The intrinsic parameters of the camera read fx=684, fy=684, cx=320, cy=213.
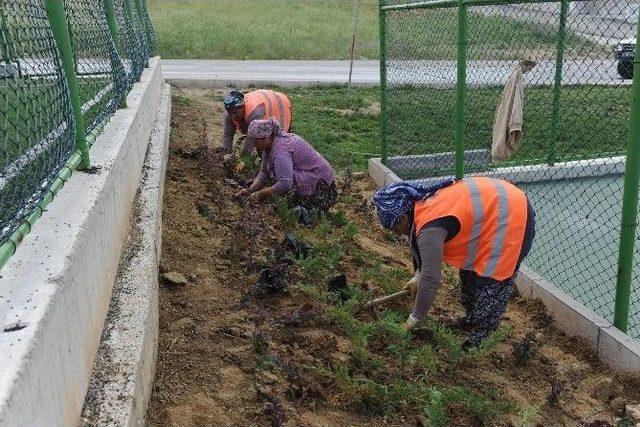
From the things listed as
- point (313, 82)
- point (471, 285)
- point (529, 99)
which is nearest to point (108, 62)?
point (471, 285)

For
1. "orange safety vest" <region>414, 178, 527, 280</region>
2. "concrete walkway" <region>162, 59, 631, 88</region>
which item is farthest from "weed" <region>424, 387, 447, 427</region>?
"concrete walkway" <region>162, 59, 631, 88</region>

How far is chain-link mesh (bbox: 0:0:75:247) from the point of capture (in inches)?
91.0

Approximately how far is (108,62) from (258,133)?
4.19ft

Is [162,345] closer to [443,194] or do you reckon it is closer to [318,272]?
[318,272]

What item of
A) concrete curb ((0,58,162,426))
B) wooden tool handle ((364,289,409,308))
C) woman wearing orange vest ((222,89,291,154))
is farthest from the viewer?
woman wearing orange vest ((222,89,291,154))

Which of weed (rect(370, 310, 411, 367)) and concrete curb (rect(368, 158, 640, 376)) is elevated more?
weed (rect(370, 310, 411, 367))

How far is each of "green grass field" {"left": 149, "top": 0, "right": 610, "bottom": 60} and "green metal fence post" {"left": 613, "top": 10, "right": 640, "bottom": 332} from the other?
1.95 meters

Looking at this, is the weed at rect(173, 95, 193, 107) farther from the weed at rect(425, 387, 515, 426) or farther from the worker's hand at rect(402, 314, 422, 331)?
the weed at rect(425, 387, 515, 426)

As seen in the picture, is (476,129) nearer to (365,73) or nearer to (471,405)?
(471,405)

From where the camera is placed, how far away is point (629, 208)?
3807 millimetres

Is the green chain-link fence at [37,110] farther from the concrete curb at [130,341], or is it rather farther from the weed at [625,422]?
the weed at [625,422]

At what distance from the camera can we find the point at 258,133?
548 cm

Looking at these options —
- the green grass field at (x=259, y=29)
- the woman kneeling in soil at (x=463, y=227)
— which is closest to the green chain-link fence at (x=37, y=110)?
the woman kneeling in soil at (x=463, y=227)

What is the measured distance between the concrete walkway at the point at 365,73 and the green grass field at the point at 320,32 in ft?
0.41
